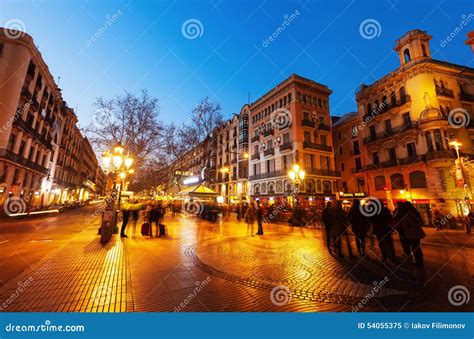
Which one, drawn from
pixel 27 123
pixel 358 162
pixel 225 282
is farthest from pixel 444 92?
pixel 27 123

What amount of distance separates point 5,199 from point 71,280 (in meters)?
25.8

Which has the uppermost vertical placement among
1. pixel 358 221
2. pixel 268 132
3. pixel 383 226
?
pixel 268 132

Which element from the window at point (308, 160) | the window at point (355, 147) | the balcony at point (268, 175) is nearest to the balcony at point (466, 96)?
the window at point (355, 147)

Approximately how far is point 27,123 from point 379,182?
40.9 m

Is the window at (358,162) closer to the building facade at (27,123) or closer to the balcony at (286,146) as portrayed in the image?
the balcony at (286,146)

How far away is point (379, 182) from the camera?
79.0ft

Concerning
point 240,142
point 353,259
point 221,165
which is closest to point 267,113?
point 240,142

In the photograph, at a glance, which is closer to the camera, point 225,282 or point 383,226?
point 225,282

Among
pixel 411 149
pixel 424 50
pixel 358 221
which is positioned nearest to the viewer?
pixel 358 221

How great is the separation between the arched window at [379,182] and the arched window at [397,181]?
99cm

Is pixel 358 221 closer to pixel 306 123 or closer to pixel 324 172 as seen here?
pixel 324 172

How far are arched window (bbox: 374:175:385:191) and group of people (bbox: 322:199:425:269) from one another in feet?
64.9

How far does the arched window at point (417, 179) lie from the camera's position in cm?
2003

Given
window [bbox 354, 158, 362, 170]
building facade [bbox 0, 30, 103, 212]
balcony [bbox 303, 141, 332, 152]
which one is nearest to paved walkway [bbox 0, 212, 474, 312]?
balcony [bbox 303, 141, 332, 152]
